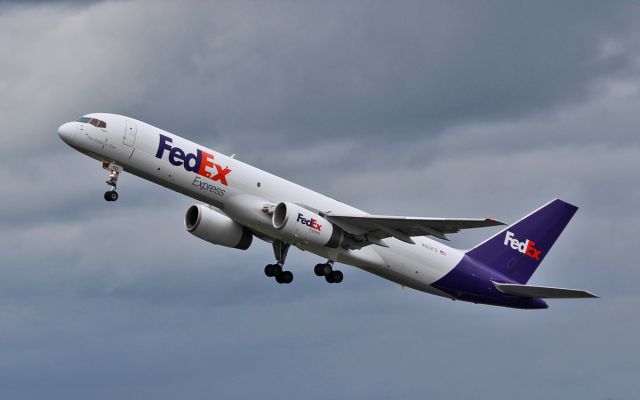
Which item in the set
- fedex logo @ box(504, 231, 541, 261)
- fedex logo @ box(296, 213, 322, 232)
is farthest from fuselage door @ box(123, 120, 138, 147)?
fedex logo @ box(504, 231, 541, 261)

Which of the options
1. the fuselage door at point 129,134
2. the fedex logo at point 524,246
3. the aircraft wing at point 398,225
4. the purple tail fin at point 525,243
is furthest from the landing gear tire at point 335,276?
the fuselage door at point 129,134

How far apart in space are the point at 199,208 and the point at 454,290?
13437 millimetres

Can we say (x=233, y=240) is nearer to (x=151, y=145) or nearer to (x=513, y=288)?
(x=151, y=145)

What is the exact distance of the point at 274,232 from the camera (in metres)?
56.4

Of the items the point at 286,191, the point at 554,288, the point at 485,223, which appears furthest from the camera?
the point at 554,288

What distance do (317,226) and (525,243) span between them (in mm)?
14129

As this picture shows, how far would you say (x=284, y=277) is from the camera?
6125cm

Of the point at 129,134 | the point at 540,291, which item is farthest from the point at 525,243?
the point at 129,134

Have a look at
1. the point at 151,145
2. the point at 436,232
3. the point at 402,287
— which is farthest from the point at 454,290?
the point at 151,145

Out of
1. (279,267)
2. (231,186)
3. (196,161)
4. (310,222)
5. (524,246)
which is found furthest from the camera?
(524,246)

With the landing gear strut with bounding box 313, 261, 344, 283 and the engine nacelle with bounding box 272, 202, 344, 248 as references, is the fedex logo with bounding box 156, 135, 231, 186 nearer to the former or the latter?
the engine nacelle with bounding box 272, 202, 344, 248

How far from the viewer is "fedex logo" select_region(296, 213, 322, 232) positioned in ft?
183

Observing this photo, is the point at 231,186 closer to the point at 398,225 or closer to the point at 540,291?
the point at 398,225

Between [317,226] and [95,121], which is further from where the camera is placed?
[317,226]
